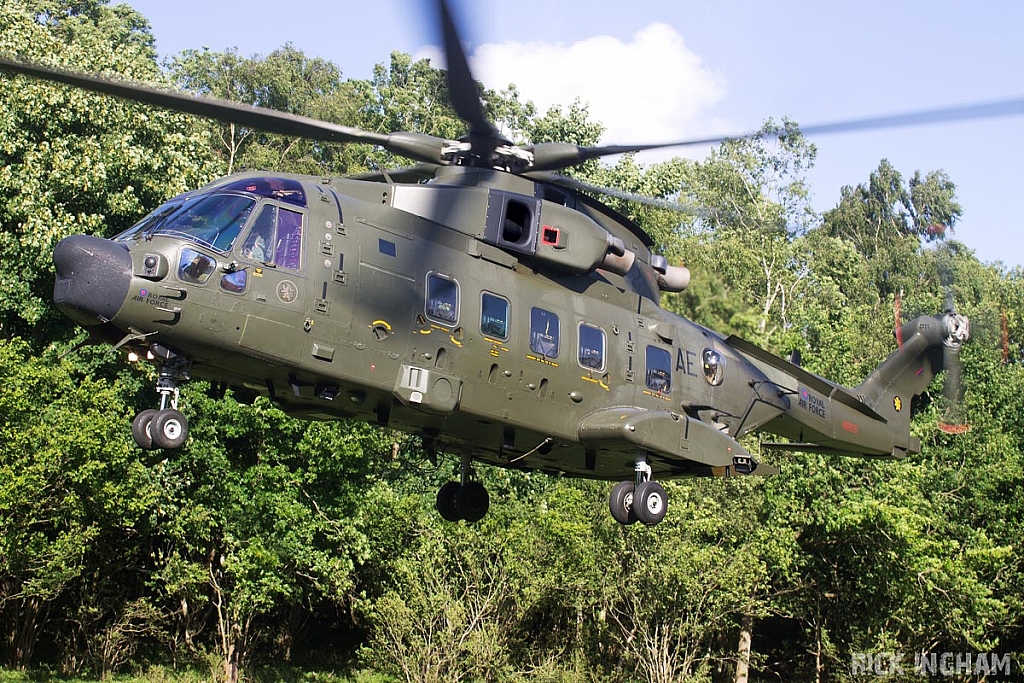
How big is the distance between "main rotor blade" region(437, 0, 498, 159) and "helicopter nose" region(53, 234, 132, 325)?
3.40 m

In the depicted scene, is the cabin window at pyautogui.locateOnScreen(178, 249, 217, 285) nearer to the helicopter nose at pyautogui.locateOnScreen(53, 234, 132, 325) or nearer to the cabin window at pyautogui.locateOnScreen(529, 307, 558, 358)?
the helicopter nose at pyautogui.locateOnScreen(53, 234, 132, 325)

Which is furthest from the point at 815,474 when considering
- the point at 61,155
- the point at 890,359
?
the point at 61,155

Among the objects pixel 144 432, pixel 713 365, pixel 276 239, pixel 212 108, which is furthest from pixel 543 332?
pixel 144 432

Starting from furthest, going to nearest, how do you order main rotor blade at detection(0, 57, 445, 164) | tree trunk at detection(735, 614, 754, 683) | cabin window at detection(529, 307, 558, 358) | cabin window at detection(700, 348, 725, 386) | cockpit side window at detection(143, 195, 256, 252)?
Answer: tree trunk at detection(735, 614, 754, 683) → cabin window at detection(700, 348, 725, 386) → cabin window at detection(529, 307, 558, 358) → cockpit side window at detection(143, 195, 256, 252) → main rotor blade at detection(0, 57, 445, 164)

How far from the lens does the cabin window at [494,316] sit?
12.4 metres

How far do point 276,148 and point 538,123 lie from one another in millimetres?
10795

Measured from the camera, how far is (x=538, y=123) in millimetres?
39750

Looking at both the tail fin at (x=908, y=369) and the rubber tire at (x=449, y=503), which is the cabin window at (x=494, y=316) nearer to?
the rubber tire at (x=449, y=503)

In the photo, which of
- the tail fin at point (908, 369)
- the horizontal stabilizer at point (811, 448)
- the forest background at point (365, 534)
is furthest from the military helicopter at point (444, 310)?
the forest background at point (365, 534)

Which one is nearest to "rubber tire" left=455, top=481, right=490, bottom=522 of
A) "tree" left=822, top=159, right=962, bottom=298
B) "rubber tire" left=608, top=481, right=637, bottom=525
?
"rubber tire" left=608, top=481, right=637, bottom=525

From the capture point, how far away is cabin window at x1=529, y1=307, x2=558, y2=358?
12859mm

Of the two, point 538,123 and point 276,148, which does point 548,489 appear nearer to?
point 538,123

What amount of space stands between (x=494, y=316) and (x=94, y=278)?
13.7ft

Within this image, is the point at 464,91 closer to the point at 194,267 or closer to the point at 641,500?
the point at 194,267
